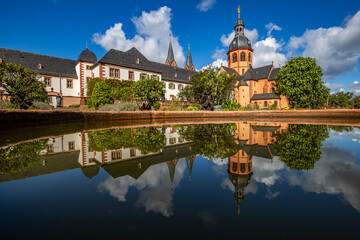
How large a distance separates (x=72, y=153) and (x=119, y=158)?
115cm

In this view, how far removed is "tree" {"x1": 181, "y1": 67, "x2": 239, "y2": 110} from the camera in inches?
1051

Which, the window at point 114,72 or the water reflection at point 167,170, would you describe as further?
the window at point 114,72

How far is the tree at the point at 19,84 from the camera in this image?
17375mm

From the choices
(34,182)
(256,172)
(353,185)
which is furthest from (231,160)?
(34,182)

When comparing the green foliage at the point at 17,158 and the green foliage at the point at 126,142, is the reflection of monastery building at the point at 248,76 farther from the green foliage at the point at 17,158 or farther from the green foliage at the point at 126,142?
the green foliage at the point at 17,158

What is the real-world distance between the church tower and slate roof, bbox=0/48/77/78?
42380 mm

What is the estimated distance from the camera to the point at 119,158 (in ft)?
10.2

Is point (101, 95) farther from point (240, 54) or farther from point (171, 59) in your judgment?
point (171, 59)

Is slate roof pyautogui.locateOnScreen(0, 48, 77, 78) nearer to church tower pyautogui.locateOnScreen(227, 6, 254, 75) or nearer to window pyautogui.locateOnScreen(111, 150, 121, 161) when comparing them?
window pyautogui.locateOnScreen(111, 150, 121, 161)

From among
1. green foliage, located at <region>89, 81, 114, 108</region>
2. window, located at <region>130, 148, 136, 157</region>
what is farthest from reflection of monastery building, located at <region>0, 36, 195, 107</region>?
window, located at <region>130, 148, 136, 157</region>

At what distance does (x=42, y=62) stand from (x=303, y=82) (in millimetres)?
47567

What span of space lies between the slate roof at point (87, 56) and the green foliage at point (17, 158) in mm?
32970

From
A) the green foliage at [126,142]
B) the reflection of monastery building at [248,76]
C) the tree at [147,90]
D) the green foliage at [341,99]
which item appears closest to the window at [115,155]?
the green foliage at [126,142]

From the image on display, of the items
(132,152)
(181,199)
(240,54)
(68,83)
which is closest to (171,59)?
(240,54)
